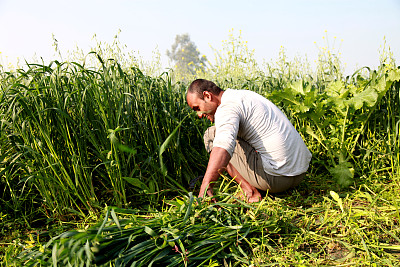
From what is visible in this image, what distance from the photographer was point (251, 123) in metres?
2.33

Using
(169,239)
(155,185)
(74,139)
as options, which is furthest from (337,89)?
(74,139)

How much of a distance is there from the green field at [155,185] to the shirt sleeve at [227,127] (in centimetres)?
27

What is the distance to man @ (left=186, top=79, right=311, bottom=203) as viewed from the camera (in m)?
2.31

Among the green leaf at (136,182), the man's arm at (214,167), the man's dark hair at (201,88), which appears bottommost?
the green leaf at (136,182)

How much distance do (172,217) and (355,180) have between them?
5.66 feet

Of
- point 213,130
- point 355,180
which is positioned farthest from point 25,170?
point 355,180

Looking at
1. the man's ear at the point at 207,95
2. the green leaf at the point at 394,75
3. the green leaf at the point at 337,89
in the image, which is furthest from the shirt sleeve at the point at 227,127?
the green leaf at the point at 394,75

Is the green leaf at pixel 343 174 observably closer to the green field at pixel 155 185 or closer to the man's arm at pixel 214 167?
the green field at pixel 155 185

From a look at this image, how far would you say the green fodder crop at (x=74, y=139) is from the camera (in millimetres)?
2174

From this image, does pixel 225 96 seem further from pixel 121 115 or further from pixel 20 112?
pixel 20 112

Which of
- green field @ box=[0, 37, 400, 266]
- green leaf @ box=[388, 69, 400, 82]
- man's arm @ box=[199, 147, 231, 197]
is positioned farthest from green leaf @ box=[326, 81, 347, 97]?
man's arm @ box=[199, 147, 231, 197]

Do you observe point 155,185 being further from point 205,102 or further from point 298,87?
point 298,87

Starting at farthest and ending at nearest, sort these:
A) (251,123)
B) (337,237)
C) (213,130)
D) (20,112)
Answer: (213,130) < (251,123) < (20,112) < (337,237)

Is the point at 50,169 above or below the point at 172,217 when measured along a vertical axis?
above
